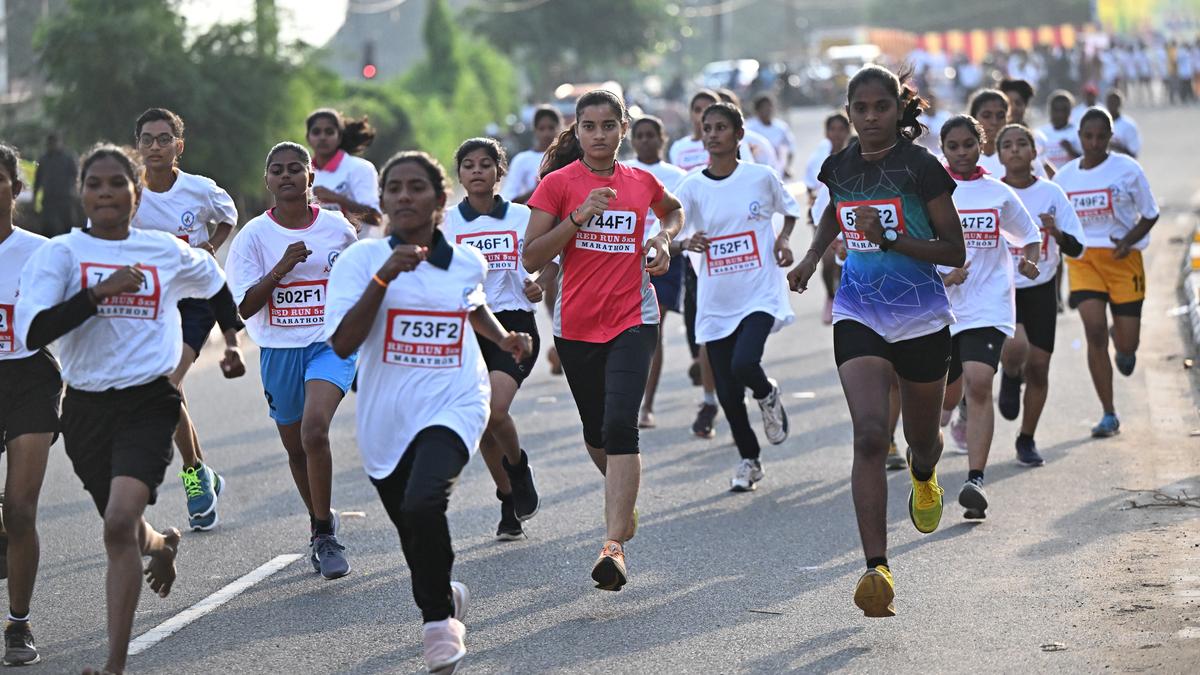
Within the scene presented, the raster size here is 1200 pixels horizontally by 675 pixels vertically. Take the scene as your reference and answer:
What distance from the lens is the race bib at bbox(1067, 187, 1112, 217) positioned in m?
11.9

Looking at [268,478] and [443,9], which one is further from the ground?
[443,9]

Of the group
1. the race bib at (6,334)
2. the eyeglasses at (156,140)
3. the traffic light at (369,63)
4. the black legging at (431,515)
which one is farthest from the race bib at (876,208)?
the traffic light at (369,63)

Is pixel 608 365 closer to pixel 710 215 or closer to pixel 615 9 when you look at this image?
pixel 710 215

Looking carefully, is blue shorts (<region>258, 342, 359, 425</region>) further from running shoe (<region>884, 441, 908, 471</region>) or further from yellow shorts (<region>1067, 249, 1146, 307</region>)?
yellow shorts (<region>1067, 249, 1146, 307</region>)

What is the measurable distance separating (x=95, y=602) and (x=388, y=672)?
1887 millimetres

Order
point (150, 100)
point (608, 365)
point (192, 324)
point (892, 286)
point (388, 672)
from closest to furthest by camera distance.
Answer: point (388, 672) < point (892, 286) < point (608, 365) < point (192, 324) < point (150, 100)

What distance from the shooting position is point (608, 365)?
7898 millimetres

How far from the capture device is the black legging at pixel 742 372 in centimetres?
1013

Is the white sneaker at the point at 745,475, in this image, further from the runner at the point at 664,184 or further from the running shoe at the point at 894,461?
the runner at the point at 664,184

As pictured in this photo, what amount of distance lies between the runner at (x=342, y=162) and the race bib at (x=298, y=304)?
10.2ft

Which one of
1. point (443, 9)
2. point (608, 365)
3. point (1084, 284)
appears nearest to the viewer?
point (608, 365)

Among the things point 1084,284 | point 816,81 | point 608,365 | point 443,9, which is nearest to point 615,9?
point 816,81

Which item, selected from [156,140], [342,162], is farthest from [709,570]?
[342,162]

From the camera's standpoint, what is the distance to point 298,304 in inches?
332
